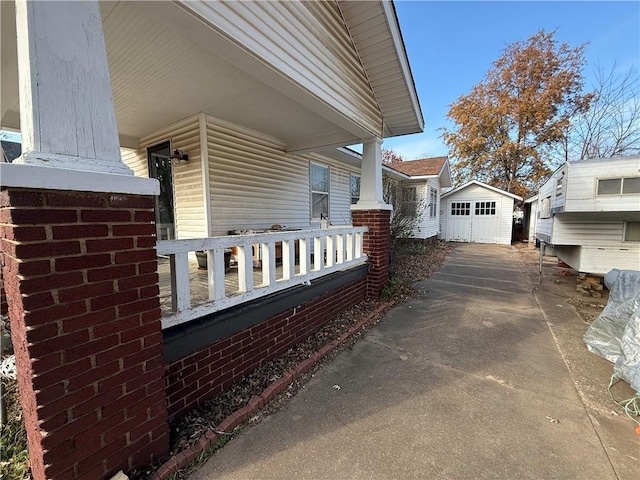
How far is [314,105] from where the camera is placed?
132 inches

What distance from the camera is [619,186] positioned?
4.29 metres

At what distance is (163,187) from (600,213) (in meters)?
8.01

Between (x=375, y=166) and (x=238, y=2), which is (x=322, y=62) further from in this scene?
(x=375, y=166)

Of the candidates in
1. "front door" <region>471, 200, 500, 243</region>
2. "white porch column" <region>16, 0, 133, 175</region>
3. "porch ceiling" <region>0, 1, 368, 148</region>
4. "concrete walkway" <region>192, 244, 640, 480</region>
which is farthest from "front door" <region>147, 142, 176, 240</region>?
"front door" <region>471, 200, 500, 243</region>

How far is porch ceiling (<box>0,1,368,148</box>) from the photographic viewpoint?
2.19 meters

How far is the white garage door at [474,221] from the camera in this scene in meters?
15.3

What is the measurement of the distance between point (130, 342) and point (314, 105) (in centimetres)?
309

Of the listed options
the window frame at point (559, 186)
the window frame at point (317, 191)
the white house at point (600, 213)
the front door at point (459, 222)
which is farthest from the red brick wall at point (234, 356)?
the front door at point (459, 222)

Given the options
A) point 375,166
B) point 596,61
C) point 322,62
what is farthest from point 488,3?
point 596,61

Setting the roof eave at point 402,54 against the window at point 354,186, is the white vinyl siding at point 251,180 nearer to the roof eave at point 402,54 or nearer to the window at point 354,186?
the window at point 354,186

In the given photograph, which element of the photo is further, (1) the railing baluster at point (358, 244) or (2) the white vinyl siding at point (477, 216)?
(2) the white vinyl siding at point (477, 216)

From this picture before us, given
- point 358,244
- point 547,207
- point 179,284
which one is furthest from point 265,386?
point 547,207

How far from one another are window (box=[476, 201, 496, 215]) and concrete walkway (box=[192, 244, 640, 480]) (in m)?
13.6

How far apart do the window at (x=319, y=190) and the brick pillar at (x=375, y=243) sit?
86.4 inches
